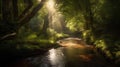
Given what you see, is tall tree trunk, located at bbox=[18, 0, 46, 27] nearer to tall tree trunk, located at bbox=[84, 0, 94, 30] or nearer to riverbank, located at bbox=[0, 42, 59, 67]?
riverbank, located at bbox=[0, 42, 59, 67]

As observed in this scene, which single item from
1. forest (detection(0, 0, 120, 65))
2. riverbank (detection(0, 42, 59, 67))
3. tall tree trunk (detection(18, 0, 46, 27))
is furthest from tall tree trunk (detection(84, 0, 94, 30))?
tall tree trunk (detection(18, 0, 46, 27))

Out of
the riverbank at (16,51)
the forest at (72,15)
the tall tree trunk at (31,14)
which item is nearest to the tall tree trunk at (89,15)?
the forest at (72,15)

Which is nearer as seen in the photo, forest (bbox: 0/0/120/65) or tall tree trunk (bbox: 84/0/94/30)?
forest (bbox: 0/0/120/65)

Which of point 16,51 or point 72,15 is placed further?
point 72,15

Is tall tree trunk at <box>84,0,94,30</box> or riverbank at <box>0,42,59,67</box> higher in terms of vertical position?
tall tree trunk at <box>84,0,94,30</box>

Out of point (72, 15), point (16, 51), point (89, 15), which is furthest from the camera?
point (72, 15)

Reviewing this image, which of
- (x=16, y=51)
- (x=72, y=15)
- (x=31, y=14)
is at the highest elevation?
(x=72, y=15)

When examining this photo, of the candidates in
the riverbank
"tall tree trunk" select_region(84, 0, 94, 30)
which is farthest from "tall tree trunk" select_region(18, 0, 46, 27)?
"tall tree trunk" select_region(84, 0, 94, 30)

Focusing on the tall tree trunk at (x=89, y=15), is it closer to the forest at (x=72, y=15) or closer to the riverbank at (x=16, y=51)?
the forest at (x=72, y=15)

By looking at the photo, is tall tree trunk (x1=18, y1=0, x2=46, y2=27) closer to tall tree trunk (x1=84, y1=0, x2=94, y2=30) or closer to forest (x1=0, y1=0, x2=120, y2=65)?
forest (x1=0, y1=0, x2=120, y2=65)

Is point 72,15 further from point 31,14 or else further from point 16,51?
point 16,51

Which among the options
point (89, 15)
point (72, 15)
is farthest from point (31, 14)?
point (72, 15)

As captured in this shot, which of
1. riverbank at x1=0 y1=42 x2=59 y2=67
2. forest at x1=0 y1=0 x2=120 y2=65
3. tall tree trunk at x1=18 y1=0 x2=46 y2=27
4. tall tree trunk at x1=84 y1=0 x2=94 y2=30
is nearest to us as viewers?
riverbank at x1=0 y1=42 x2=59 y2=67

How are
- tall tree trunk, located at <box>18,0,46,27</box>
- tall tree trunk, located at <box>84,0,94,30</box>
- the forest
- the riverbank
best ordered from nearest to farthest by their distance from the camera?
1. the riverbank
2. the forest
3. tall tree trunk, located at <box>18,0,46,27</box>
4. tall tree trunk, located at <box>84,0,94,30</box>
